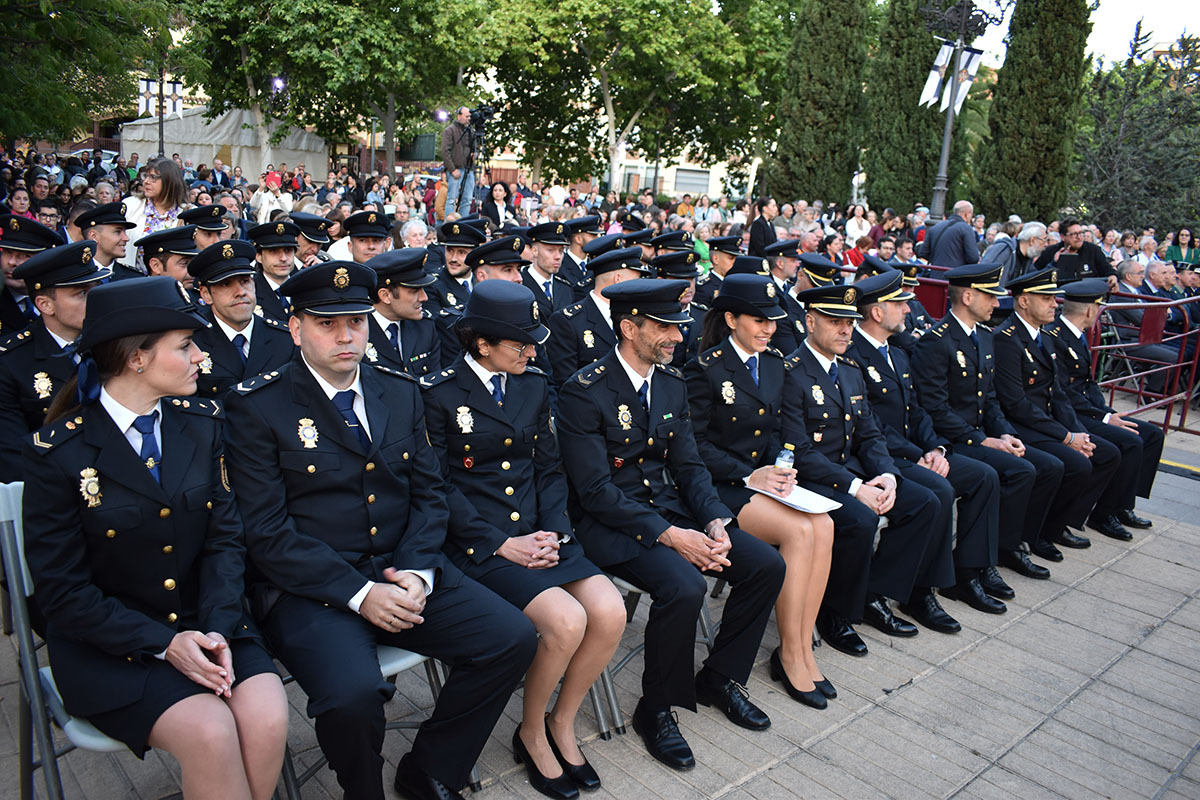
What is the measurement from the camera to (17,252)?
15.2ft

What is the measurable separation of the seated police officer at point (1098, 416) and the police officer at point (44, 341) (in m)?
6.03

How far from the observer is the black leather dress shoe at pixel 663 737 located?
3.60 metres

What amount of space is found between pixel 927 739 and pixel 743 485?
142 centimetres

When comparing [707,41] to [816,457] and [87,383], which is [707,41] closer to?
[816,457]

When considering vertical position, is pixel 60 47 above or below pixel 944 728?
above

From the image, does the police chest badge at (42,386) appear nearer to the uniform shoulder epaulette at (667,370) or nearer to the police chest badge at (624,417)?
the police chest badge at (624,417)

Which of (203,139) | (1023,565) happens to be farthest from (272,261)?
(203,139)

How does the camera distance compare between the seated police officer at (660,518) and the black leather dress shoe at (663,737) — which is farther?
the seated police officer at (660,518)

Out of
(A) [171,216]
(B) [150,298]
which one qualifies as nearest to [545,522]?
(B) [150,298]

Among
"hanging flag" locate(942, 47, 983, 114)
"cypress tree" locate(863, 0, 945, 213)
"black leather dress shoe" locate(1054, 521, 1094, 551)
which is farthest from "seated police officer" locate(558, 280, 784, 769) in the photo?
"cypress tree" locate(863, 0, 945, 213)

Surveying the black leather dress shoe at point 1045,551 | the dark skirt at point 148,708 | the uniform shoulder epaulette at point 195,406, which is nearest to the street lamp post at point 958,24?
the black leather dress shoe at point 1045,551

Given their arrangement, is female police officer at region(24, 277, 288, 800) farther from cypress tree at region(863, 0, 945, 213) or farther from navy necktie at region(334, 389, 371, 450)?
cypress tree at region(863, 0, 945, 213)

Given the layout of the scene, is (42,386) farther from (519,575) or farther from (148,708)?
(519,575)

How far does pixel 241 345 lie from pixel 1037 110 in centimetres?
2204
